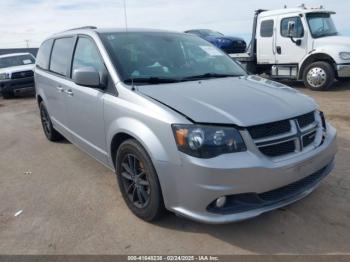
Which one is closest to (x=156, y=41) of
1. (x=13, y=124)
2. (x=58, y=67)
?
(x=58, y=67)

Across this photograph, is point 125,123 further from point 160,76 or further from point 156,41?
point 156,41

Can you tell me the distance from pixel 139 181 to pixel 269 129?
1261mm

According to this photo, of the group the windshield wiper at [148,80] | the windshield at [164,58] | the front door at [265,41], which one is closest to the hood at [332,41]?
the front door at [265,41]

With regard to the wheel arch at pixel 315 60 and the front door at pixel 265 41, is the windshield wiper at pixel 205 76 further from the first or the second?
the front door at pixel 265 41

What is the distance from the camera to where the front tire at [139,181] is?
10.0 feet

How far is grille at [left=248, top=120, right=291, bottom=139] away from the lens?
2807 millimetres

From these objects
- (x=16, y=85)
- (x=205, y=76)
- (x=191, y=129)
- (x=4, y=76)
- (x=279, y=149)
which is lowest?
(x=16, y=85)

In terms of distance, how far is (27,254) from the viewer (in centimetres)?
300

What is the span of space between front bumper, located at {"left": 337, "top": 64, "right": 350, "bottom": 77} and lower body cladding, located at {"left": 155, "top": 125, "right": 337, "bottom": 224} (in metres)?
8.00

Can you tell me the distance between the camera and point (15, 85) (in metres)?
12.3

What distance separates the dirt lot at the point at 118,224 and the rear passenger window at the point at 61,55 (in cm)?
135

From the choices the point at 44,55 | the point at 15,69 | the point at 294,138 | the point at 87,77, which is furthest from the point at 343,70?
the point at 15,69

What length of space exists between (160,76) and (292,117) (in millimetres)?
1348

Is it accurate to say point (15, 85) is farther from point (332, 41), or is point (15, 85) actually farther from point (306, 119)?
point (306, 119)
